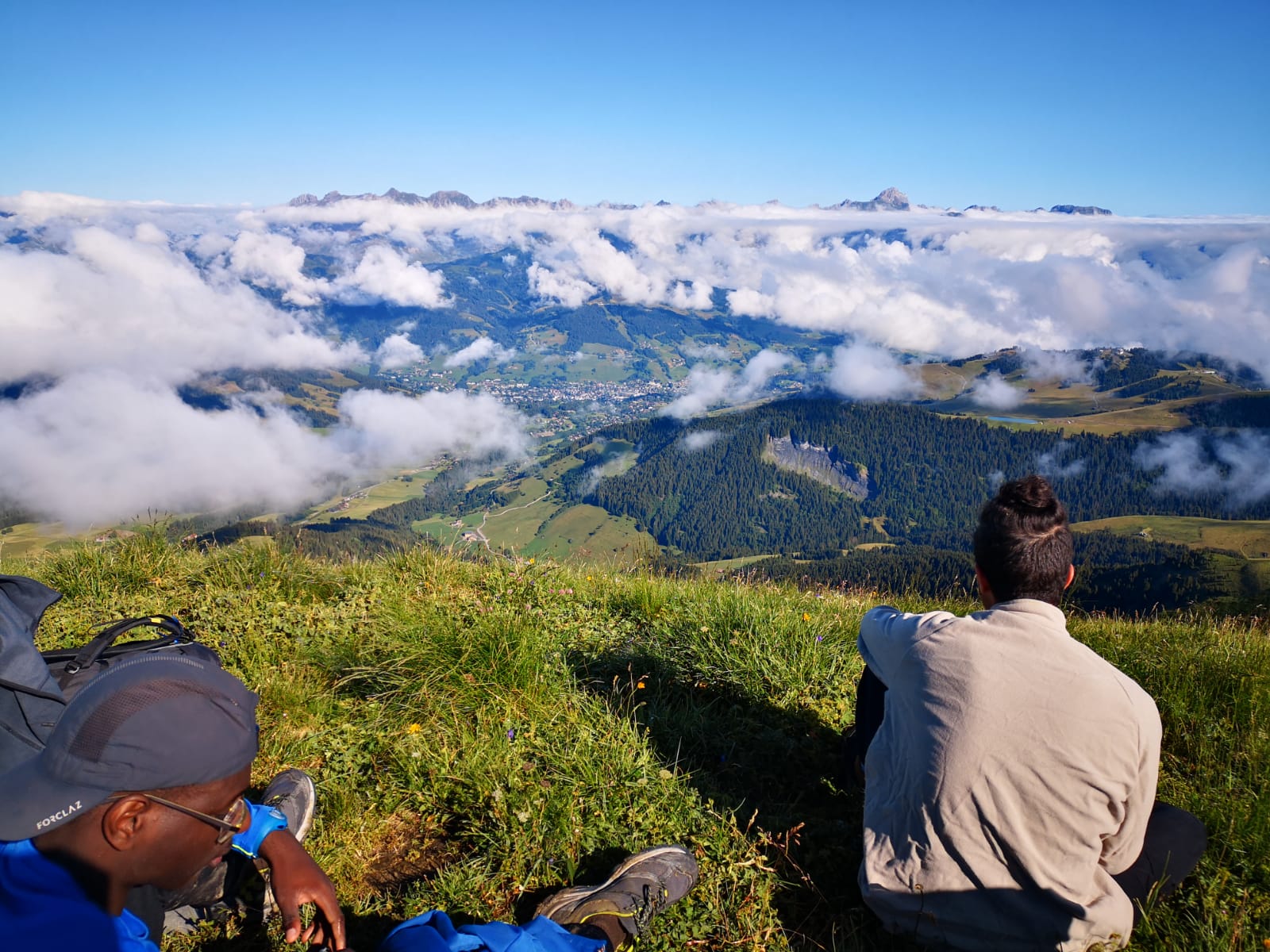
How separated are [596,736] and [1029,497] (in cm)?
317

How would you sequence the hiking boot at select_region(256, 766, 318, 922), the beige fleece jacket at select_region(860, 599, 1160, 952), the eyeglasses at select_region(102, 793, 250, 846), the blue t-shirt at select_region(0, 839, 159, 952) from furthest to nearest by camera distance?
the hiking boot at select_region(256, 766, 318, 922)
the beige fleece jacket at select_region(860, 599, 1160, 952)
the eyeglasses at select_region(102, 793, 250, 846)
the blue t-shirt at select_region(0, 839, 159, 952)

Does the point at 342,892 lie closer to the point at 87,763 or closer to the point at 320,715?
the point at 320,715

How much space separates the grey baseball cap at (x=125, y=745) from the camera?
191cm

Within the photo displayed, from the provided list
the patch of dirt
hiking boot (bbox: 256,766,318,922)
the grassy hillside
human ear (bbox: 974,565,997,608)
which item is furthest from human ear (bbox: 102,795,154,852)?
the grassy hillside

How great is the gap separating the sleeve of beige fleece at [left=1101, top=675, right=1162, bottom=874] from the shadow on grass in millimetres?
1126

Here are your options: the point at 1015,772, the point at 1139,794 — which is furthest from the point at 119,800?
the point at 1139,794

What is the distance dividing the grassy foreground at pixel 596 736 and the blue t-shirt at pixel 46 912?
1.84 meters

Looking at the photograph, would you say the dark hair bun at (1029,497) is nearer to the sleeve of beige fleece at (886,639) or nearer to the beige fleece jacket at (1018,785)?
the beige fleece jacket at (1018,785)

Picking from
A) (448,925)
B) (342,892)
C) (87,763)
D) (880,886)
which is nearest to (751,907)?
(880,886)

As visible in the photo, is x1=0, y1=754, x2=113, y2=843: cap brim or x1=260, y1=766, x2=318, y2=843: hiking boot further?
x1=260, y1=766, x2=318, y2=843: hiking boot

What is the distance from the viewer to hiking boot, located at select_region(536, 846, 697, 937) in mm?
3119

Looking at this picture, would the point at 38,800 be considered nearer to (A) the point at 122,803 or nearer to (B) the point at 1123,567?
(A) the point at 122,803

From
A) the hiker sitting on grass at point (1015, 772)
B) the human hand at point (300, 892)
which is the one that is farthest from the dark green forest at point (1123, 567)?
the human hand at point (300, 892)

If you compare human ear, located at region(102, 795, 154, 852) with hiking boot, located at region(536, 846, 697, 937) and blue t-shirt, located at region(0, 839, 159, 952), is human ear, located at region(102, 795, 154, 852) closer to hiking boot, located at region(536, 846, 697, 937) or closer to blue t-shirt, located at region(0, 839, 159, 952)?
blue t-shirt, located at region(0, 839, 159, 952)
